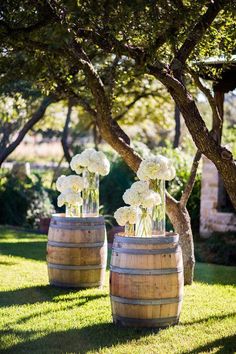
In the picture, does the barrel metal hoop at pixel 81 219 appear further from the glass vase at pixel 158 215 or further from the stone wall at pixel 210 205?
the stone wall at pixel 210 205

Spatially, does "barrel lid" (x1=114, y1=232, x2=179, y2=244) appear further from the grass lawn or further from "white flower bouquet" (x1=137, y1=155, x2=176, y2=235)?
the grass lawn

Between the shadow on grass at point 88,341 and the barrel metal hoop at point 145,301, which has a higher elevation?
the barrel metal hoop at point 145,301

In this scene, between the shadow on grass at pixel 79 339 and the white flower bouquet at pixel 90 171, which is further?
the white flower bouquet at pixel 90 171

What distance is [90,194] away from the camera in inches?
350

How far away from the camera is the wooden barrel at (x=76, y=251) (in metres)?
8.48

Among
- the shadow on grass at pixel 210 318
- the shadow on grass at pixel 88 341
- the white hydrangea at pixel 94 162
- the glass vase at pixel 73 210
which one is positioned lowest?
the shadow on grass at pixel 88 341

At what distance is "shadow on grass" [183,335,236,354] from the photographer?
6055 millimetres

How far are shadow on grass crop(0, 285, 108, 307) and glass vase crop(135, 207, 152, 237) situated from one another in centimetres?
164

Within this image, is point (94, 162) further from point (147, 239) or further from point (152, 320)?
point (152, 320)

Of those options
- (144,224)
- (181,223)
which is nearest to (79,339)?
(144,224)

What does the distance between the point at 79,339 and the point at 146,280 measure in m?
0.80

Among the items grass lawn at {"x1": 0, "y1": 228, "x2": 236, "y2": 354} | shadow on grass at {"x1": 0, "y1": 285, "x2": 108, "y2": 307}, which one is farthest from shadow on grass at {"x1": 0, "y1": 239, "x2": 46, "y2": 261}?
shadow on grass at {"x1": 0, "y1": 285, "x2": 108, "y2": 307}

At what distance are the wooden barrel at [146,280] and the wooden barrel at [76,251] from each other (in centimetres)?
177

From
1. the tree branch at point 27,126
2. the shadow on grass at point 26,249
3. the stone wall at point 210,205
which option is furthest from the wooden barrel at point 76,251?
the stone wall at point 210,205
